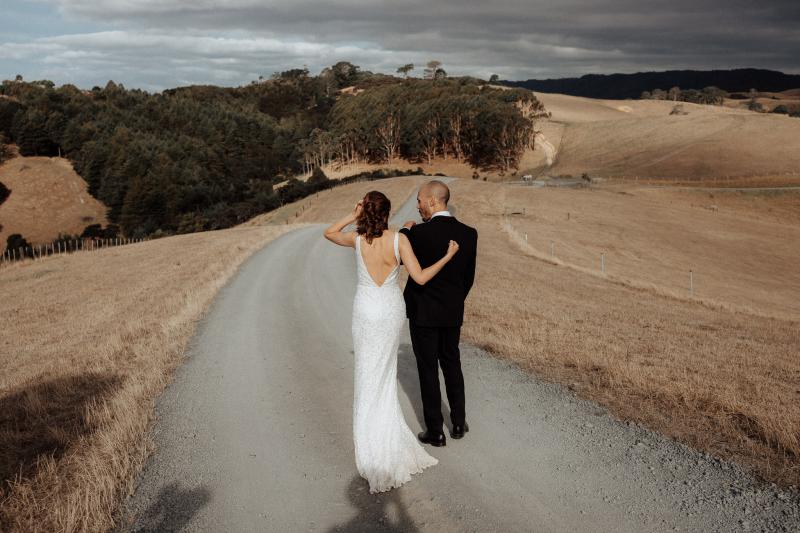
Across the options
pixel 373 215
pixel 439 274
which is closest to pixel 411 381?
pixel 439 274

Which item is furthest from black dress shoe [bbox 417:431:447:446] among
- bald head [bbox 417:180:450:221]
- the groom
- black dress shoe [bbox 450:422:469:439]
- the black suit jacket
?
bald head [bbox 417:180:450:221]

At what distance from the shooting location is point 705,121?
111 metres

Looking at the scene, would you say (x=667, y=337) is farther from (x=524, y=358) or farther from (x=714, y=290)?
(x=714, y=290)

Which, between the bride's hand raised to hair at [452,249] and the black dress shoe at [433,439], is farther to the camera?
the black dress shoe at [433,439]

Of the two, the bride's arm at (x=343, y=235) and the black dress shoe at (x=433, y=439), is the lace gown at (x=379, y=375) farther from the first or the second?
the black dress shoe at (x=433, y=439)

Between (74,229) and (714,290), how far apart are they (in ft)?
305

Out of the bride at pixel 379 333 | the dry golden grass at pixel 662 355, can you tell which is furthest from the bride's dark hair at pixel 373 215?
the dry golden grass at pixel 662 355

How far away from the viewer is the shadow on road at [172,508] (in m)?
→ 5.03

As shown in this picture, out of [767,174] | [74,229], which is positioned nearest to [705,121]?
[767,174]

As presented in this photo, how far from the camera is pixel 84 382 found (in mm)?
10109

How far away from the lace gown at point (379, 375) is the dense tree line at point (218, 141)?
7026 cm

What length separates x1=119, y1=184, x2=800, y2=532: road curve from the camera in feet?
16.4

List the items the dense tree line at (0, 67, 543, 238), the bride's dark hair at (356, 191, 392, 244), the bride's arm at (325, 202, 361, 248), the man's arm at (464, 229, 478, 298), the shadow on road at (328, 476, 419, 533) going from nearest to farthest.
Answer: the shadow on road at (328, 476, 419, 533), the bride's dark hair at (356, 191, 392, 244), the bride's arm at (325, 202, 361, 248), the man's arm at (464, 229, 478, 298), the dense tree line at (0, 67, 543, 238)

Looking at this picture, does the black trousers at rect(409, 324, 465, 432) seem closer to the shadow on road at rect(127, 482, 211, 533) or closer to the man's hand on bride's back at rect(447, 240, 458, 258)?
the man's hand on bride's back at rect(447, 240, 458, 258)
